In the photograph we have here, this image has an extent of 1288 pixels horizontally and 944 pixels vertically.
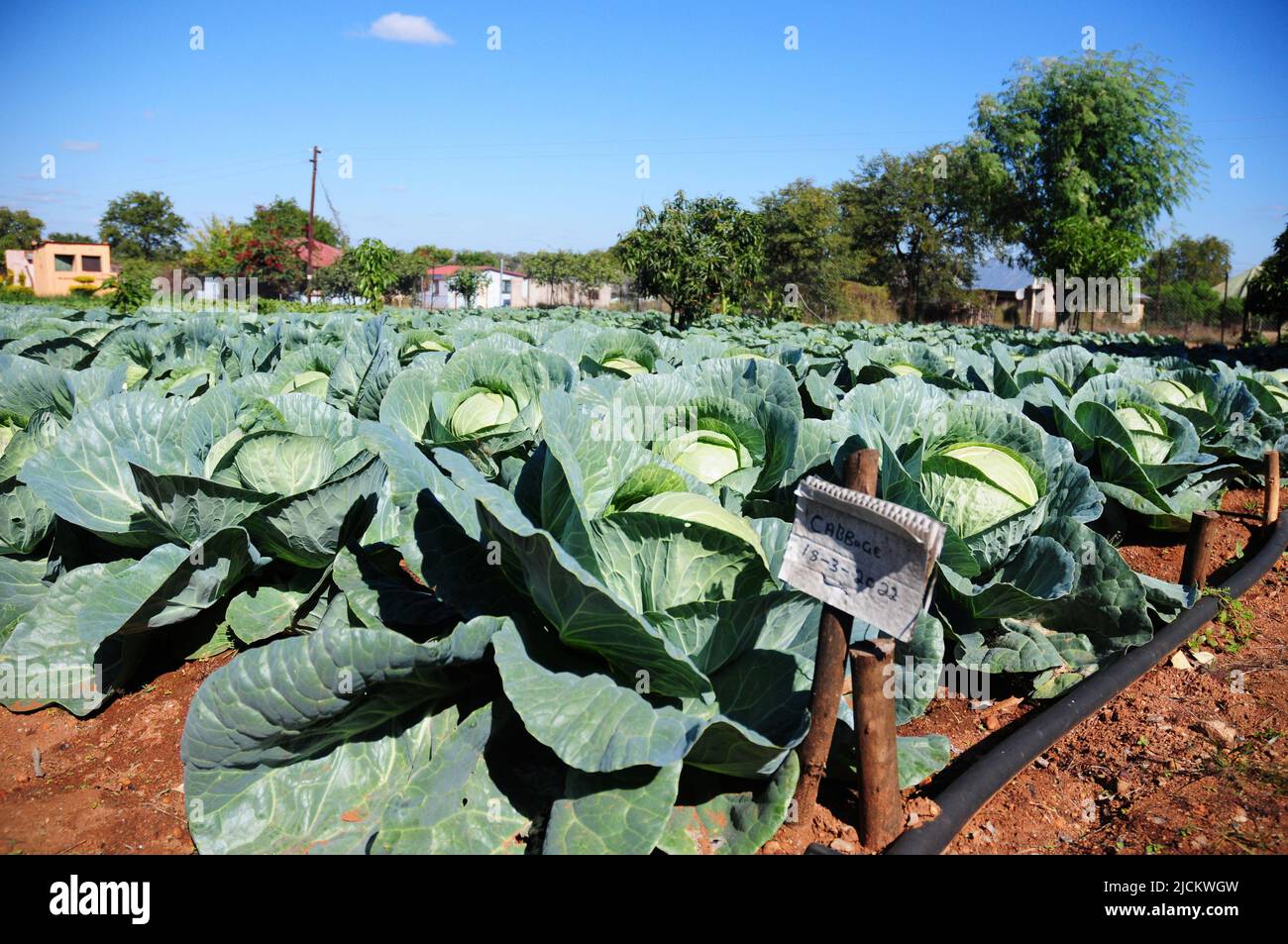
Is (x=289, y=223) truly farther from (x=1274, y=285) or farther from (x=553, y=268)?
(x=1274, y=285)

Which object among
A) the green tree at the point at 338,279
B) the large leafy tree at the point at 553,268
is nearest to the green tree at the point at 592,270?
the large leafy tree at the point at 553,268

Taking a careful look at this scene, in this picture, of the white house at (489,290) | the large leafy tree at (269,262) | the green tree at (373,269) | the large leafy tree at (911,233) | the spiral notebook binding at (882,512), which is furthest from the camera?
the white house at (489,290)

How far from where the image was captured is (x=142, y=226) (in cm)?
8488

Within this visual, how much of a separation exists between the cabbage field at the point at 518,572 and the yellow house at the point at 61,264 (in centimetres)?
7360

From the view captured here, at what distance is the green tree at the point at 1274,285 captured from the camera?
26.7 metres

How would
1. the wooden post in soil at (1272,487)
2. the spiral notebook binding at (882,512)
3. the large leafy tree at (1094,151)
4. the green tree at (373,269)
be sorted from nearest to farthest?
the spiral notebook binding at (882,512)
the wooden post in soil at (1272,487)
the green tree at (373,269)
the large leafy tree at (1094,151)

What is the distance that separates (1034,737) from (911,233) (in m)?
58.6

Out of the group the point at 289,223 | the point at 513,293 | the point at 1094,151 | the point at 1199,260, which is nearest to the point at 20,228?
the point at 289,223

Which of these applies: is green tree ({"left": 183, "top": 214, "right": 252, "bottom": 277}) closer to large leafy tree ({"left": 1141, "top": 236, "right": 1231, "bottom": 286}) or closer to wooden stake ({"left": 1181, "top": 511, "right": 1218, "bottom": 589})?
wooden stake ({"left": 1181, "top": 511, "right": 1218, "bottom": 589})

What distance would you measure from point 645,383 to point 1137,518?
3759mm

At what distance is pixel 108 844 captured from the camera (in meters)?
2.42

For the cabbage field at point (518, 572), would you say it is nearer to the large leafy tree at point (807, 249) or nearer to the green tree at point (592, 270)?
the large leafy tree at point (807, 249)

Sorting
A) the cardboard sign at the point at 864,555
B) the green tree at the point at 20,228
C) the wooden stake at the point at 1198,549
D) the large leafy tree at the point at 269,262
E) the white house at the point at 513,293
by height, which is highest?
the green tree at the point at 20,228

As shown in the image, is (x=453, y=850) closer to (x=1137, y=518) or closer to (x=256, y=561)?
(x=256, y=561)
